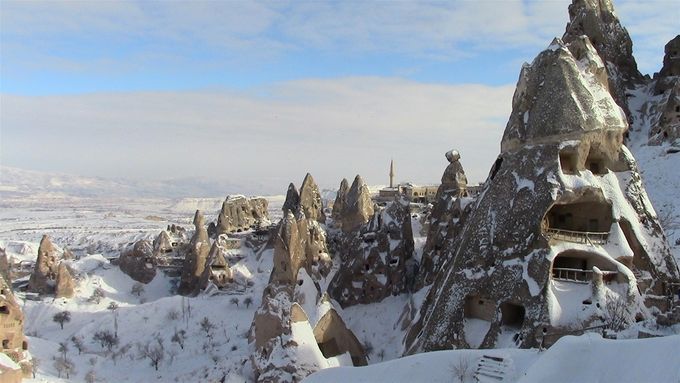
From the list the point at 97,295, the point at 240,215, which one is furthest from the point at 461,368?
the point at 240,215

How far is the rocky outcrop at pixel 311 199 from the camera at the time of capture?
5134cm

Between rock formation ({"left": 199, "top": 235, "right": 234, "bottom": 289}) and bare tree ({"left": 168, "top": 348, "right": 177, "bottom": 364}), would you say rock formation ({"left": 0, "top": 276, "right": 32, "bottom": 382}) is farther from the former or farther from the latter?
rock formation ({"left": 199, "top": 235, "right": 234, "bottom": 289})

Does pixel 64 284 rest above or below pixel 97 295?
above

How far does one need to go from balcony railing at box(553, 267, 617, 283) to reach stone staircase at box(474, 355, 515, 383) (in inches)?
410

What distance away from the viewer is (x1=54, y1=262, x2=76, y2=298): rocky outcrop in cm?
4112

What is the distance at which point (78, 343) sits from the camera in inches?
1324

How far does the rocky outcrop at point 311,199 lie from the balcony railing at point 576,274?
101 feet

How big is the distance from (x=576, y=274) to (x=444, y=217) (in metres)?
12.1

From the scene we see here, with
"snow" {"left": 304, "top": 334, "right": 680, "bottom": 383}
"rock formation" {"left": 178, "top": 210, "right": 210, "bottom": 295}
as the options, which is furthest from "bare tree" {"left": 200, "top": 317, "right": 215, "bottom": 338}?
"snow" {"left": 304, "top": 334, "right": 680, "bottom": 383}

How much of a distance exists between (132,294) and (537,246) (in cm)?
3370

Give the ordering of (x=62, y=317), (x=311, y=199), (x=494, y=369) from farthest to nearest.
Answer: (x=311, y=199) → (x=62, y=317) → (x=494, y=369)

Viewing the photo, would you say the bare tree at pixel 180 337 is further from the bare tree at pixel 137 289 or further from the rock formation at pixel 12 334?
the bare tree at pixel 137 289

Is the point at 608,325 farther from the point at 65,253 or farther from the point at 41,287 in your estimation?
the point at 65,253

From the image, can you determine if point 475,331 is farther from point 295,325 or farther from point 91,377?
point 91,377
